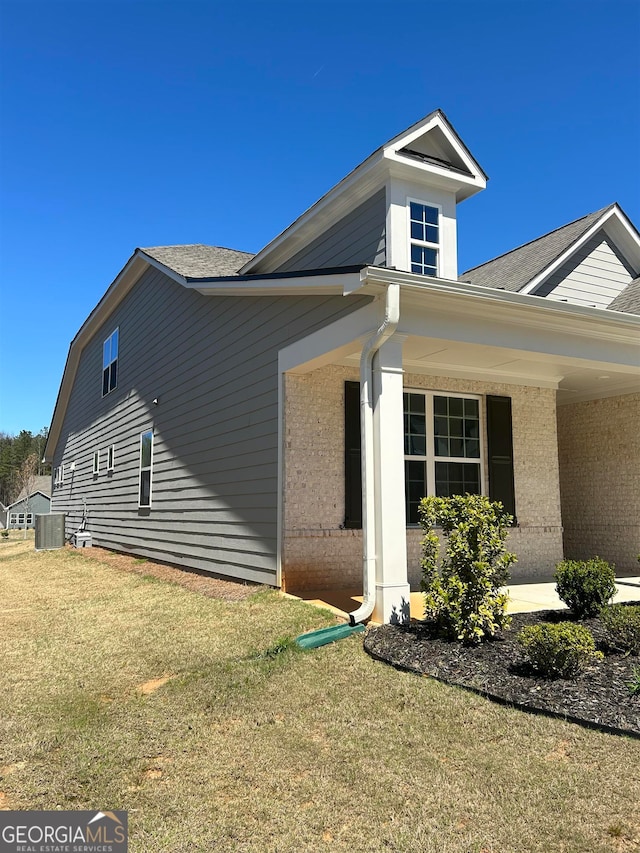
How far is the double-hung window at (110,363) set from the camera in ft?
51.5

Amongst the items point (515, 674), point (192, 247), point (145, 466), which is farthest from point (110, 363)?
point (515, 674)

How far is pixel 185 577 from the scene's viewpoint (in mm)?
9641

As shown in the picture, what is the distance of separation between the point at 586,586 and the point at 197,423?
6756 millimetres

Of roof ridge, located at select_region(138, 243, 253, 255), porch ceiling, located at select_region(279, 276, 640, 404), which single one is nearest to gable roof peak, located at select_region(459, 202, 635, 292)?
porch ceiling, located at select_region(279, 276, 640, 404)

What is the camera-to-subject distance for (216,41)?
10.1m

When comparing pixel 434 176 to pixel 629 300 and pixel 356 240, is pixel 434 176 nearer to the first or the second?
pixel 356 240

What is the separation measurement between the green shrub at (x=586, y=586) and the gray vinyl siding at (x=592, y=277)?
16.4 ft

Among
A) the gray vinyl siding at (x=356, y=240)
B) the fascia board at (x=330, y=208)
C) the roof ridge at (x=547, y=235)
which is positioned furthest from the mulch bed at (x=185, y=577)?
the roof ridge at (x=547, y=235)

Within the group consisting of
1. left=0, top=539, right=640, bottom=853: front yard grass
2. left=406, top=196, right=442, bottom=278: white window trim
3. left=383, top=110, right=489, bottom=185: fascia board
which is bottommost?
left=0, top=539, right=640, bottom=853: front yard grass

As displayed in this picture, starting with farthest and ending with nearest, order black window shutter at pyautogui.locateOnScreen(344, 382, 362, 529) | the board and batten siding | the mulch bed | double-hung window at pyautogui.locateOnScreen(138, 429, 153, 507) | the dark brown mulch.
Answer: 1. double-hung window at pyautogui.locateOnScreen(138, 429, 153, 507)
2. the board and batten siding
3. black window shutter at pyautogui.locateOnScreen(344, 382, 362, 529)
4. the mulch bed
5. the dark brown mulch

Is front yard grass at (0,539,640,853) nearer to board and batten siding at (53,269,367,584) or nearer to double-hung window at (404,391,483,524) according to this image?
board and batten siding at (53,269,367,584)

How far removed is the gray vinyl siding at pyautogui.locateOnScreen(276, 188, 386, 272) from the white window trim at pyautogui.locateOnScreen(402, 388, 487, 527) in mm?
2001

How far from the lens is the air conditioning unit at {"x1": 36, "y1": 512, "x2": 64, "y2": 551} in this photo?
16.2 meters

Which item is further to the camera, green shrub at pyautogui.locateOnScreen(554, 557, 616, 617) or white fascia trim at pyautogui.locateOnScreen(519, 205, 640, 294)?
white fascia trim at pyautogui.locateOnScreen(519, 205, 640, 294)
